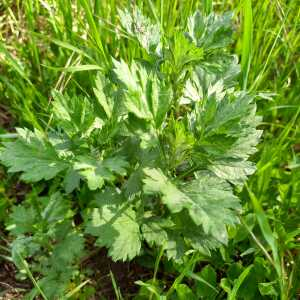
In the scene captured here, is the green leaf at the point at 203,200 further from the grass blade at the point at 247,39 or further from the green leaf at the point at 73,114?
the grass blade at the point at 247,39

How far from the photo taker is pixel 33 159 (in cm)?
155

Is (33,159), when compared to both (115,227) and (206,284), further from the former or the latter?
(206,284)

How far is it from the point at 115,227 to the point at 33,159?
35 centimetres

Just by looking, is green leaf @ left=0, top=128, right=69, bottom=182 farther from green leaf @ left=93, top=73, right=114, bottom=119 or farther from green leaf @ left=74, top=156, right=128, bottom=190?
green leaf @ left=93, top=73, right=114, bottom=119

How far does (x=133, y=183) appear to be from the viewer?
5.18 feet

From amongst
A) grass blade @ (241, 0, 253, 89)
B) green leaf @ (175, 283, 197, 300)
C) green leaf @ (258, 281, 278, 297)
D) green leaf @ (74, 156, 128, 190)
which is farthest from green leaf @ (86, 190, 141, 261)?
grass blade @ (241, 0, 253, 89)

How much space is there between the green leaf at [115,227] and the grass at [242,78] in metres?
0.19

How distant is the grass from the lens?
1791mm

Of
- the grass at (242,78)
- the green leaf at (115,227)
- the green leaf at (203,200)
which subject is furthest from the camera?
the grass at (242,78)

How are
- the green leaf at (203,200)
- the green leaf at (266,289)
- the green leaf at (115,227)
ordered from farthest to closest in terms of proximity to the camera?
1. the green leaf at (266,289)
2. the green leaf at (115,227)
3. the green leaf at (203,200)

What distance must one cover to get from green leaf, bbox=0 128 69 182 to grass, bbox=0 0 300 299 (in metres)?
0.32

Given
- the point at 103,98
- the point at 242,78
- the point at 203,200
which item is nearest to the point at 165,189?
the point at 203,200

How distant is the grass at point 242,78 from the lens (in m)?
1.79

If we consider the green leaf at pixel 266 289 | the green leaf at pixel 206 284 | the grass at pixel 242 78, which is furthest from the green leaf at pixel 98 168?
the green leaf at pixel 266 289
